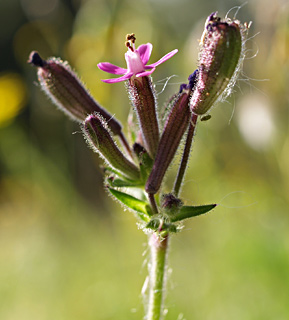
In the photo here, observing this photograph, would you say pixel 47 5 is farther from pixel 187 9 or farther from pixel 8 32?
pixel 8 32

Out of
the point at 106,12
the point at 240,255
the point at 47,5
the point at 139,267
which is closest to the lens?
the point at 240,255

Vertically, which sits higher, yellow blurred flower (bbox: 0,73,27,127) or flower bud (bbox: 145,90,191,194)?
yellow blurred flower (bbox: 0,73,27,127)

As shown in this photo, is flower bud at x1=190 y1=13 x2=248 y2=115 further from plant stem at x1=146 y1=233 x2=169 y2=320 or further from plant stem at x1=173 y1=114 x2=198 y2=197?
plant stem at x1=146 y1=233 x2=169 y2=320

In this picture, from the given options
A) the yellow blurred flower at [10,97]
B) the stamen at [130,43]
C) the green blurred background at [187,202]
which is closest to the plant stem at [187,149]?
the stamen at [130,43]

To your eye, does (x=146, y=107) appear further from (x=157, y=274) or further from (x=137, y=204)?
(x=157, y=274)

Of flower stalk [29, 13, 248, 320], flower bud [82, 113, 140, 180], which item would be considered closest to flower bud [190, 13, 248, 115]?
flower stalk [29, 13, 248, 320]

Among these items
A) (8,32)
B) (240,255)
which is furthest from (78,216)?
(8,32)
